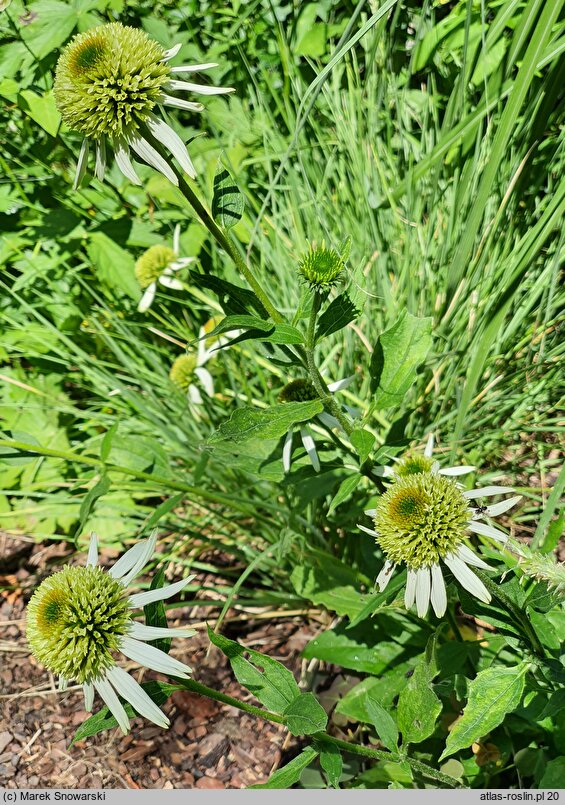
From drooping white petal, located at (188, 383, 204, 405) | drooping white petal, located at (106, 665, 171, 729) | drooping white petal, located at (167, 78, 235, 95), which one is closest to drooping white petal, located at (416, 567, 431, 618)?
drooping white petal, located at (106, 665, 171, 729)

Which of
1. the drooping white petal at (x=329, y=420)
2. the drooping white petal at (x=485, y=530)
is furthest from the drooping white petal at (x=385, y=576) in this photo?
the drooping white petal at (x=329, y=420)

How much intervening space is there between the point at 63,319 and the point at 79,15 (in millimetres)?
651

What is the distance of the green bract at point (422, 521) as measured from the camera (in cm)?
81

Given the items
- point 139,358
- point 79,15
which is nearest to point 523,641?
point 139,358

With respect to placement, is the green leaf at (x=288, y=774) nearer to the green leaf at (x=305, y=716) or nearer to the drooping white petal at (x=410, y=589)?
the green leaf at (x=305, y=716)

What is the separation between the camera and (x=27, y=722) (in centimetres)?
129

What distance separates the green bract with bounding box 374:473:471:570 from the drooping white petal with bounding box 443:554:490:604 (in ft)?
0.03

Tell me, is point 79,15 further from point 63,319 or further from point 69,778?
point 69,778

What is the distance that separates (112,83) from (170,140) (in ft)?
0.29

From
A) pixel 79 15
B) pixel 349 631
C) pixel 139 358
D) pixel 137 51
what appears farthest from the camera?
pixel 139 358

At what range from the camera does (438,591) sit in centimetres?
80

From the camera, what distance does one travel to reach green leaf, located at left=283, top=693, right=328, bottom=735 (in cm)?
72

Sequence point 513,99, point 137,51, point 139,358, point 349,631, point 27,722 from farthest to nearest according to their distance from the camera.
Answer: point 139,358
point 27,722
point 349,631
point 513,99
point 137,51

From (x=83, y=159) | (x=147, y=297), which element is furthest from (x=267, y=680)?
(x=147, y=297)
